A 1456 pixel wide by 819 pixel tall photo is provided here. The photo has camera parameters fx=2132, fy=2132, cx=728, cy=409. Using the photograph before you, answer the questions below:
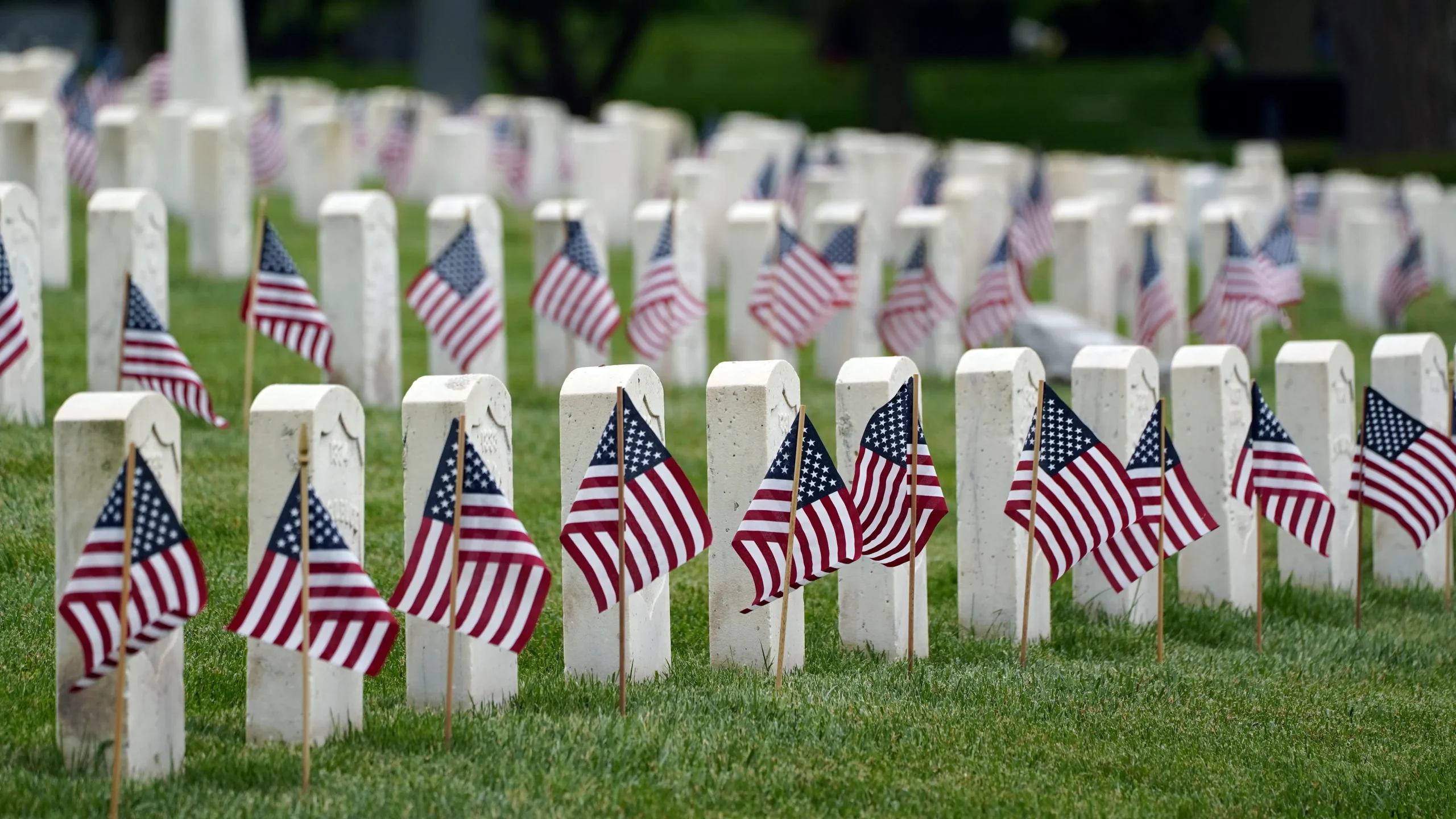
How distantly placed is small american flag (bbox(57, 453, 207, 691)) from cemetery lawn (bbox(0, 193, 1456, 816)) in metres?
0.47

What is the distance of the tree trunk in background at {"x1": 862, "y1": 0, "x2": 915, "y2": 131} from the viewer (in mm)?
35906

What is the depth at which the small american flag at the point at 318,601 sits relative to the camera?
6301 millimetres

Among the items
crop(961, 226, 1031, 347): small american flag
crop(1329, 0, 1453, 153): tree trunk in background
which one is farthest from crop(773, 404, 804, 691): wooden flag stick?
crop(1329, 0, 1453, 153): tree trunk in background

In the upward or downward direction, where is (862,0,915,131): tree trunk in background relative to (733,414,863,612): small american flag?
Answer: upward

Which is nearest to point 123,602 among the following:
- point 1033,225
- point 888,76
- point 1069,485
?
point 1069,485

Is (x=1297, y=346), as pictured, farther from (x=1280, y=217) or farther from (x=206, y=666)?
(x=1280, y=217)

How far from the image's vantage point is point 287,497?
649 centimetres

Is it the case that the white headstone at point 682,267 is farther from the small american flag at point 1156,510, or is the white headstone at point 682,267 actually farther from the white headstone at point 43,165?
the small american flag at point 1156,510

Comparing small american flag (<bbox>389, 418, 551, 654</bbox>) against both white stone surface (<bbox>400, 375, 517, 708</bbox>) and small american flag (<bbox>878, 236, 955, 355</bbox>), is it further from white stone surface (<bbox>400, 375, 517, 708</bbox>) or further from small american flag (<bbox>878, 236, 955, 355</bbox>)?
small american flag (<bbox>878, 236, 955, 355</bbox>)

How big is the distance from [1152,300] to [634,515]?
8258 millimetres

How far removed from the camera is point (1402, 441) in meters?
8.97

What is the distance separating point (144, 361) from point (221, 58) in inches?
413

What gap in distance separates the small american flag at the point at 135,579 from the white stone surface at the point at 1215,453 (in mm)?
4647

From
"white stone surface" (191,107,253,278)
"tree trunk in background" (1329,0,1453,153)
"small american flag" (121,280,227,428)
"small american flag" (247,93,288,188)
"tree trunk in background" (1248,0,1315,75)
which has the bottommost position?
"small american flag" (121,280,227,428)
